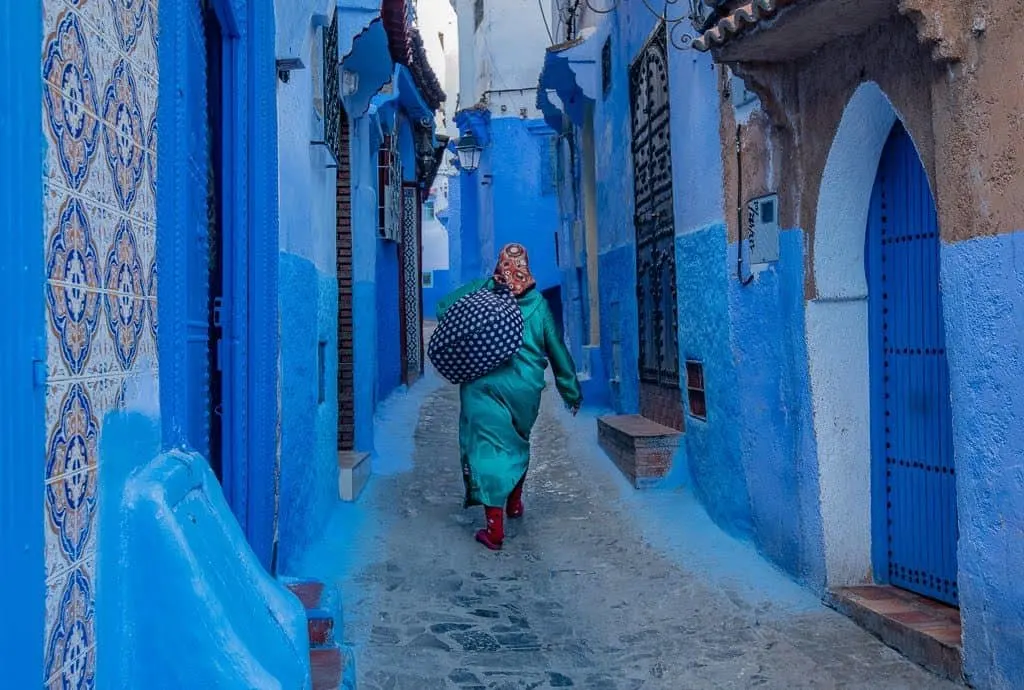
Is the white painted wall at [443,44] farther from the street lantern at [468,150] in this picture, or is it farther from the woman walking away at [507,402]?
the woman walking away at [507,402]

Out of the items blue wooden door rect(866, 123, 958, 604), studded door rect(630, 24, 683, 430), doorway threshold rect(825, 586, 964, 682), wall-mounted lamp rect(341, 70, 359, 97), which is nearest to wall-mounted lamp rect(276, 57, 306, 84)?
blue wooden door rect(866, 123, 958, 604)

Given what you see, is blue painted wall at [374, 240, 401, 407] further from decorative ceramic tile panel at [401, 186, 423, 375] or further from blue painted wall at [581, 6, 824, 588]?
blue painted wall at [581, 6, 824, 588]

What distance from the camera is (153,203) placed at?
2307 millimetres

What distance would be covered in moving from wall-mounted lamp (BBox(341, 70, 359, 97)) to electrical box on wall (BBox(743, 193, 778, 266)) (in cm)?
340

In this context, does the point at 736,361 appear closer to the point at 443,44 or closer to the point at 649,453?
the point at 649,453

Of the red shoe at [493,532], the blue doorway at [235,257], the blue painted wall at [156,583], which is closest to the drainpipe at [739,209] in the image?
the red shoe at [493,532]

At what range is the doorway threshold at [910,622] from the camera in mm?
3697

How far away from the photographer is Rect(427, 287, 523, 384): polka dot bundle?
6.27m

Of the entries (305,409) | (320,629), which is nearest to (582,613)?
(320,629)

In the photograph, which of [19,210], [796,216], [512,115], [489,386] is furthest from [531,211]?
[19,210]

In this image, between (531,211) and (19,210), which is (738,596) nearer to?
(19,210)

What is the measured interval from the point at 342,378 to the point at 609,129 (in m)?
4.02

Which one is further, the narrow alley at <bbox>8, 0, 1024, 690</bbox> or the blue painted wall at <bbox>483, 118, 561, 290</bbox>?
the blue painted wall at <bbox>483, 118, 561, 290</bbox>

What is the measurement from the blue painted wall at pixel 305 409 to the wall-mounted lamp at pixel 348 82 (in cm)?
164
